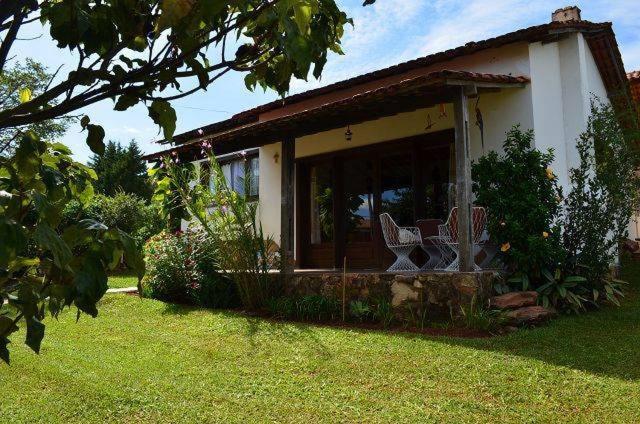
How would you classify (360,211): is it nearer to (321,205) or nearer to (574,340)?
(321,205)

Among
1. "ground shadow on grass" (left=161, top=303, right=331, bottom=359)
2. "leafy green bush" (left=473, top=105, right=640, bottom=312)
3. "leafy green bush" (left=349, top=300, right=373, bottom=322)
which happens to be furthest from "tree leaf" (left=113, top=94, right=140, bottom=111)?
"leafy green bush" (left=473, top=105, right=640, bottom=312)

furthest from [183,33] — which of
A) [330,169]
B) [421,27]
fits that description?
[330,169]

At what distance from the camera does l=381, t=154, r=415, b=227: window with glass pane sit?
10.3 metres

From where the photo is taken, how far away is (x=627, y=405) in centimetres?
Result: 425

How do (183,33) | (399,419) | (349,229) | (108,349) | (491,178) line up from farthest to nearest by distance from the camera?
(349,229), (491,178), (108,349), (399,419), (183,33)

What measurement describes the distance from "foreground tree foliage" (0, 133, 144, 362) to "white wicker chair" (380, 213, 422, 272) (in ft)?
24.3

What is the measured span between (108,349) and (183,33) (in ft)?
19.7

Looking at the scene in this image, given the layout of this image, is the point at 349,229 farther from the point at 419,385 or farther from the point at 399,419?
the point at 399,419

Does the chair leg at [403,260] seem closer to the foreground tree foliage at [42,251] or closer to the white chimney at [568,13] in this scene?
the white chimney at [568,13]

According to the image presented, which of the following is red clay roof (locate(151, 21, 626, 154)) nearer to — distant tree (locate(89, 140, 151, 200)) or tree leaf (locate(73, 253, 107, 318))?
tree leaf (locate(73, 253, 107, 318))

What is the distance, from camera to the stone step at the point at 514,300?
22.5 feet

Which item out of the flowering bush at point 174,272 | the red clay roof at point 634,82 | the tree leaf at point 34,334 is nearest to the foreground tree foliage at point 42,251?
the tree leaf at point 34,334

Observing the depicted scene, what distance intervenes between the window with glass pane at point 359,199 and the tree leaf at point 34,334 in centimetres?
987

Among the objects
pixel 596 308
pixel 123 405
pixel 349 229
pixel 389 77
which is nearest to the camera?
pixel 123 405
